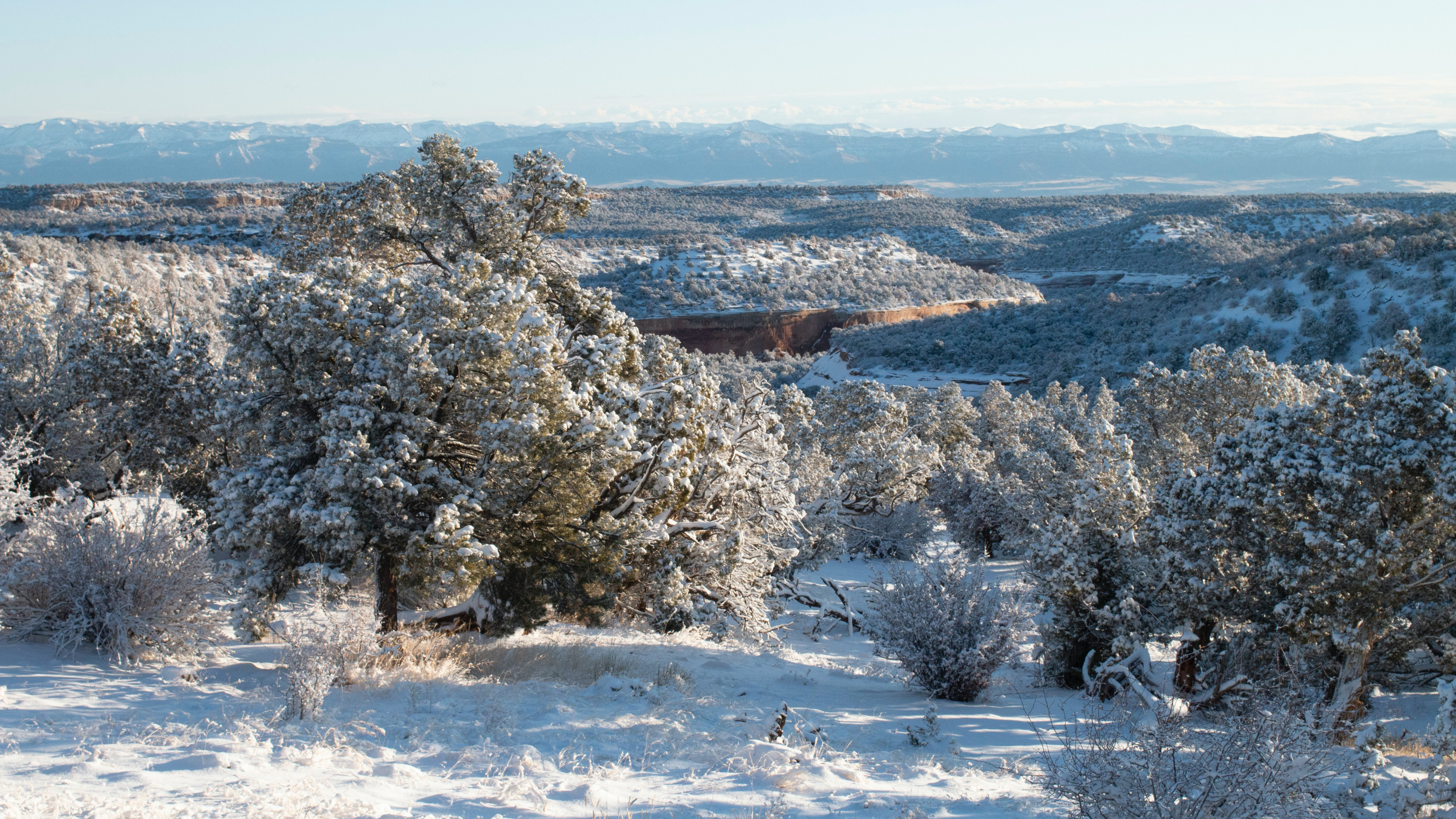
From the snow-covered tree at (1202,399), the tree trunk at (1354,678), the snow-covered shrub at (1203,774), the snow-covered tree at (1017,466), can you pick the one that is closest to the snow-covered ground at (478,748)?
the snow-covered shrub at (1203,774)

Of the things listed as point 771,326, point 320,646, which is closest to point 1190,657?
point 320,646

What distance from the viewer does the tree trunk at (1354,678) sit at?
7656 mm

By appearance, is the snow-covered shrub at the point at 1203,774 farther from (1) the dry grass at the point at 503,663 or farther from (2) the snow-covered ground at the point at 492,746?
(1) the dry grass at the point at 503,663

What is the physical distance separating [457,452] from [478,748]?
334 centimetres

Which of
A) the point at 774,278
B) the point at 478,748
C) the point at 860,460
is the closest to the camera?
the point at 478,748

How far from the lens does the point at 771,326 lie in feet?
163

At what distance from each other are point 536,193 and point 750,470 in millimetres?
4454

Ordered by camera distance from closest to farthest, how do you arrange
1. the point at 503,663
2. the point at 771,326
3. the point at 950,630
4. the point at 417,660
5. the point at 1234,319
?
1. the point at 417,660
2. the point at 503,663
3. the point at 950,630
4. the point at 1234,319
5. the point at 771,326

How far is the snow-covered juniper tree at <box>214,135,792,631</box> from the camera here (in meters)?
6.99

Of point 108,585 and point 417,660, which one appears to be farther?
point 417,660

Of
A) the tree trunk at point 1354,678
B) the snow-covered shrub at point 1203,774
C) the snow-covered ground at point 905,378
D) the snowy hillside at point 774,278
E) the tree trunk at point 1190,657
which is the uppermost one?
the snowy hillside at point 774,278

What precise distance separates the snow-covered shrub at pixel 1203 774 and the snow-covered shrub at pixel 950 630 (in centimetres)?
386

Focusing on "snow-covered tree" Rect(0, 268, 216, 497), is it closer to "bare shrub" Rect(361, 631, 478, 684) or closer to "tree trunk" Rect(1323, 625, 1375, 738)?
"bare shrub" Rect(361, 631, 478, 684)

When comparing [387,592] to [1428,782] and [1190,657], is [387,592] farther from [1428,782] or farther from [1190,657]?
[1190,657]
